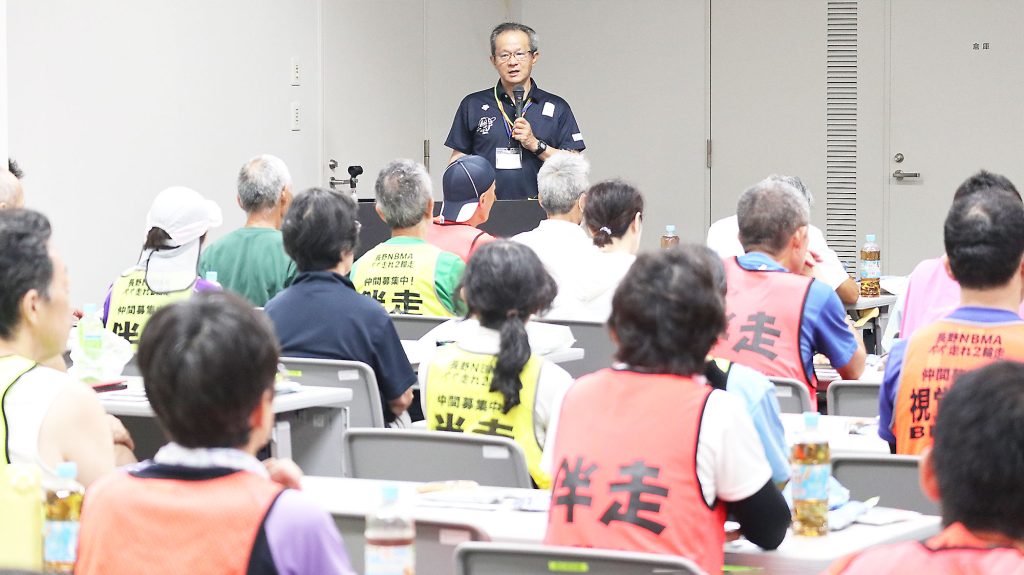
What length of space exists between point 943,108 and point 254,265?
6.16 metres

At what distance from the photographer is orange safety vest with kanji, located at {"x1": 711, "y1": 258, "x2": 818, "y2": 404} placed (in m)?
4.36

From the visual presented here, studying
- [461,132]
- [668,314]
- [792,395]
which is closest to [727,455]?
[668,314]

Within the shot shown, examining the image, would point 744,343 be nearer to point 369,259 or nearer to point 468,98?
point 369,259

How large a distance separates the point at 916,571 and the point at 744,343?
9.20 feet

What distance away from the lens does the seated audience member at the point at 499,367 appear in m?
3.42

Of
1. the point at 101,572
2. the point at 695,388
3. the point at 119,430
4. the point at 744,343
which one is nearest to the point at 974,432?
the point at 695,388

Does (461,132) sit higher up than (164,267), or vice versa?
(461,132)

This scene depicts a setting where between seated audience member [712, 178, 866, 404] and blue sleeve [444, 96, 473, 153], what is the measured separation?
439 cm

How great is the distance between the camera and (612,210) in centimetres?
560

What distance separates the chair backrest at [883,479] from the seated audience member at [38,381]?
154 cm

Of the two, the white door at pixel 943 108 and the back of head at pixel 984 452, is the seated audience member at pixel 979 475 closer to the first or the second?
the back of head at pixel 984 452

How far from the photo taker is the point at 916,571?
1.62m

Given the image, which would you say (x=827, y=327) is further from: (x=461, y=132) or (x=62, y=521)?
(x=461, y=132)

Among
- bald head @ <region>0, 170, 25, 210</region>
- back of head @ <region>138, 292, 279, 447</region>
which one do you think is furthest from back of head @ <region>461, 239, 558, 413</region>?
bald head @ <region>0, 170, 25, 210</region>
